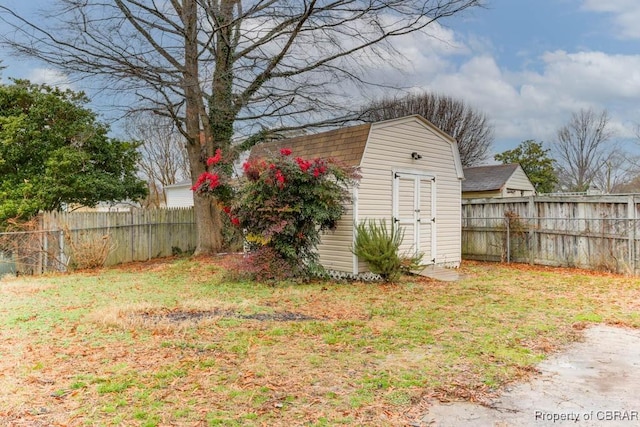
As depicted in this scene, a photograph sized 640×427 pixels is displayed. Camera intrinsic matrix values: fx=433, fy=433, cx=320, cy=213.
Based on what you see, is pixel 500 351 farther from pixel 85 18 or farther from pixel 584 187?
pixel 584 187

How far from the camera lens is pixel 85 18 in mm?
11031

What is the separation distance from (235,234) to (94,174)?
6520mm

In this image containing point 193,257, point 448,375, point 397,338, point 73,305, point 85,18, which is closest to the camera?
point 448,375

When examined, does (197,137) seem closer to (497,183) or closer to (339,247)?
(339,247)

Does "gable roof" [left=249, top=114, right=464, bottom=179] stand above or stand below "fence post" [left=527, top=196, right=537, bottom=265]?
above

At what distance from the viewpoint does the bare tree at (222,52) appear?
11.1 metres

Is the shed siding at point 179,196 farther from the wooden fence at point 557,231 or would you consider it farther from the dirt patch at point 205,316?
the dirt patch at point 205,316

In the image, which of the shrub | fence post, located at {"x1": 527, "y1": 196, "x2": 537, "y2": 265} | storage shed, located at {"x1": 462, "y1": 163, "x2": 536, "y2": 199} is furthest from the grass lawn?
storage shed, located at {"x1": 462, "y1": 163, "x2": 536, "y2": 199}

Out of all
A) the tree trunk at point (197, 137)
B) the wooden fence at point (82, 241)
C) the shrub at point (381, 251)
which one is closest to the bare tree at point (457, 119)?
the tree trunk at point (197, 137)

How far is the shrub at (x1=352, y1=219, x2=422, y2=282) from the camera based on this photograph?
26.6 ft

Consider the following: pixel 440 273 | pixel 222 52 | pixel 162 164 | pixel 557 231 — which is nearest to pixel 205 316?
pixel 440 273

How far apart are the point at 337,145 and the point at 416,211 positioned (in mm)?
2268

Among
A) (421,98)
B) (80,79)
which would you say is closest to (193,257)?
(80,79)

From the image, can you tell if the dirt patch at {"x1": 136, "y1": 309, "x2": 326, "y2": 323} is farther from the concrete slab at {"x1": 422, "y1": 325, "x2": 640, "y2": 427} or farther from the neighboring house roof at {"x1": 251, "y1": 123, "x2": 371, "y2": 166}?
the neighboring house roof at {"x1": 251, "y1": 123, "x2": 371, "y2": 166}
